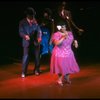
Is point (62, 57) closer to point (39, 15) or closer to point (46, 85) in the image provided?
point (46, 85)

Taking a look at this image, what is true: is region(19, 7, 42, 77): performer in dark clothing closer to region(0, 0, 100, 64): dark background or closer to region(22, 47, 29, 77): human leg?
region(22, 47, 29, 77): human leg

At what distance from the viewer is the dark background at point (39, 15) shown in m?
18.7

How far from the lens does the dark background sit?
18688mm

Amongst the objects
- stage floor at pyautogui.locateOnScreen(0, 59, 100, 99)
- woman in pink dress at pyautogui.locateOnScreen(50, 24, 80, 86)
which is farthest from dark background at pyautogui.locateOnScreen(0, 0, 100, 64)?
woman in pink dress at pyautogui.locateOnScreen(50, 24, 80, 86)

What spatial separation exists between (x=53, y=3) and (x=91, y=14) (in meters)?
2.17

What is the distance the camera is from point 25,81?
483 inches

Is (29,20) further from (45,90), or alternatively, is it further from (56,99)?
(56,99)

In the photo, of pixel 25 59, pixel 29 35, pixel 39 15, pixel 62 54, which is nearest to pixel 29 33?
pixel 29 35

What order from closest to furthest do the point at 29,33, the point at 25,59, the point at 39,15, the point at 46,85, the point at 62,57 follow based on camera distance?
the point at 62,57 < the point at 46,85 < the point at 29,33 < the point at 25,59 < the point at 39,15

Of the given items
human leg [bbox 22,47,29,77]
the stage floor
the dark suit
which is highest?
the dark suit

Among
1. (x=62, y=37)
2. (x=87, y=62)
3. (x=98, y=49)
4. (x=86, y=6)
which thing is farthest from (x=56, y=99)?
(x=86, y=6)

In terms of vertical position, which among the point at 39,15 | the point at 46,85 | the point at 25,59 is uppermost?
the point at 39,15

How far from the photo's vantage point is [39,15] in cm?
1861

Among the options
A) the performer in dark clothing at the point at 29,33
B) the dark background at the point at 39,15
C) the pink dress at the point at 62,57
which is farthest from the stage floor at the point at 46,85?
the dark background at the point at 39,15
